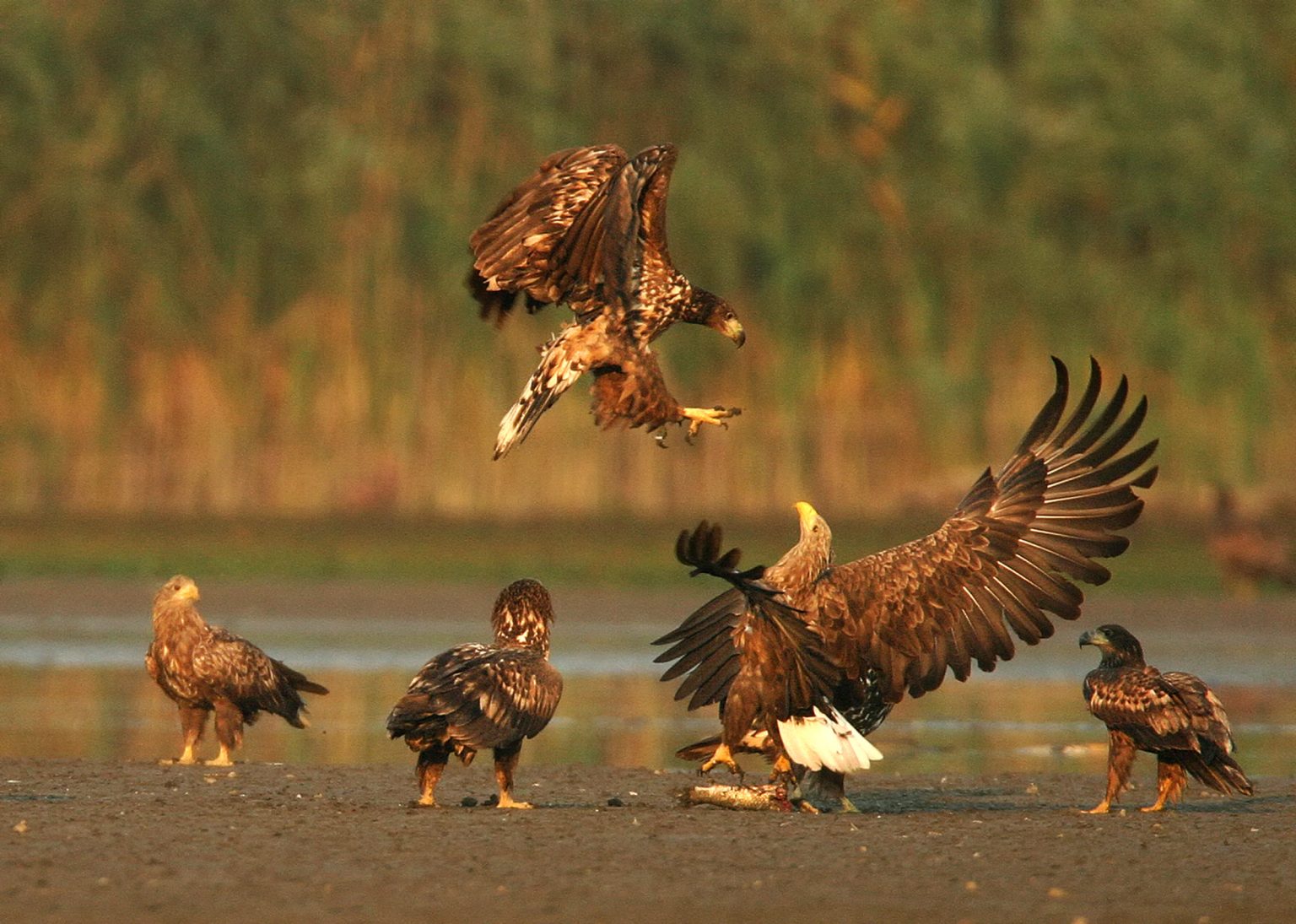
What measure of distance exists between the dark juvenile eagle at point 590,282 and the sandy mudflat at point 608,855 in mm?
1820

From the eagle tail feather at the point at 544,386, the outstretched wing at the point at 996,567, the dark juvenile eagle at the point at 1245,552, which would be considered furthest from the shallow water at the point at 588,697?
the eagle tail feather at the point at 544,386

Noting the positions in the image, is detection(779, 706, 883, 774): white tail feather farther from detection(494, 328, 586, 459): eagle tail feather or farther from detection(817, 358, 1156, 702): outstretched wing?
detection(494, 328, 586, 459): eagle tail feather

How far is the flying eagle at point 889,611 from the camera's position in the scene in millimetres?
10883

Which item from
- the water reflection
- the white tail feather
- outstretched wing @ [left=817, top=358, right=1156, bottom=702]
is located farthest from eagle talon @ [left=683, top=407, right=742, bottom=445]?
the water reflection

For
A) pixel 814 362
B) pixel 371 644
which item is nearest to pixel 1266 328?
pixel 814 362

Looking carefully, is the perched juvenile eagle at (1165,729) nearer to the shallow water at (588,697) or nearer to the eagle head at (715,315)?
the shallow water at (588,697)

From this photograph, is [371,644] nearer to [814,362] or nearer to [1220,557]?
[1220,557]

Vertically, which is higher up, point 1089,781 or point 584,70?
point 584,70

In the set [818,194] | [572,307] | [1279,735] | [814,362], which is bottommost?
[1279,735]

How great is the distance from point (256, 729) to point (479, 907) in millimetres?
7865

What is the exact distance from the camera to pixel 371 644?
2075 centimetres

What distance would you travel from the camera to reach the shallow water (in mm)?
13844

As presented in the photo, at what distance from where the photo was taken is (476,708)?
10.7 m

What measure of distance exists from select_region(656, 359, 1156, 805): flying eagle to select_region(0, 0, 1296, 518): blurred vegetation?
1851cm
